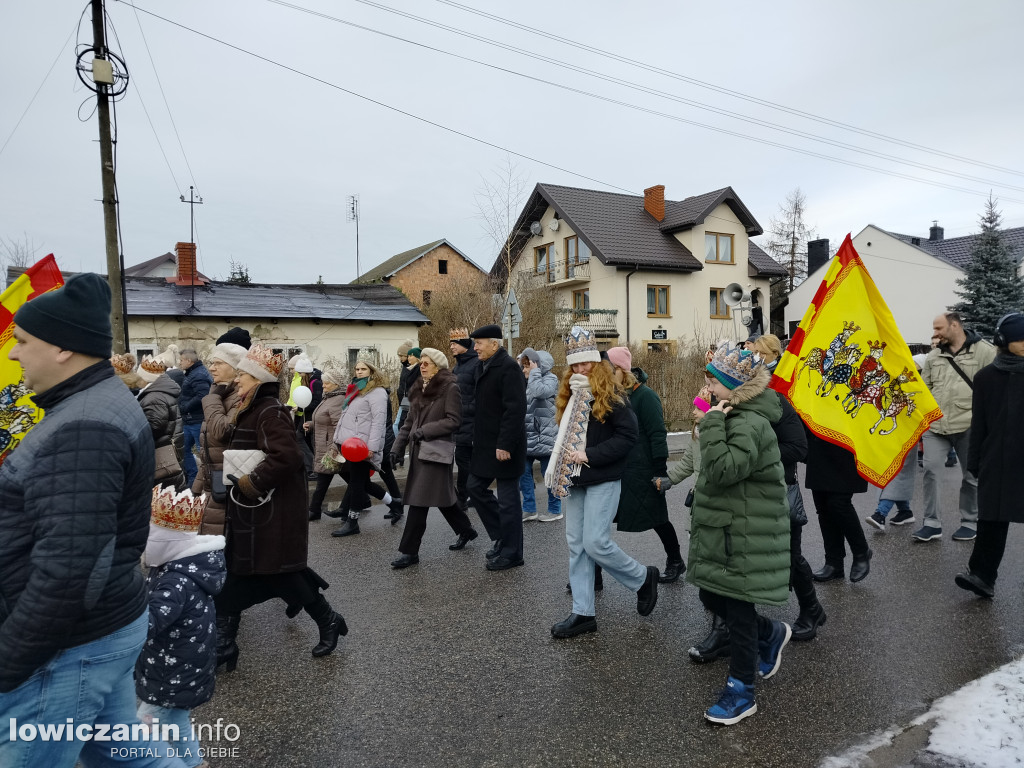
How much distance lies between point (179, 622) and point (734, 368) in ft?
8.94

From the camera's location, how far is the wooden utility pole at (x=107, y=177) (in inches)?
447

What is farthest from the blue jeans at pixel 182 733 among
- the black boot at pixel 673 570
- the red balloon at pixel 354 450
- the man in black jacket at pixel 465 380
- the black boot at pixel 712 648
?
the man in black jacket at pixel 465 380

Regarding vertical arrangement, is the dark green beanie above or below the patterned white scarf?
above

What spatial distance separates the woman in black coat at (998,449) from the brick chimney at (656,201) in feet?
115

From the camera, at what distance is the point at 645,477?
497 centimetres

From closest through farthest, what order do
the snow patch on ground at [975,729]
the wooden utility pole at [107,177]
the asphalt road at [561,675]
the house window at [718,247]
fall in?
the snow patch on ground at [975,729], the asphalt road at [561,675], the wooden utility pole at [107,177], the house window at [718,247]

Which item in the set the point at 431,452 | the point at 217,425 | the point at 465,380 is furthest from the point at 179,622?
the point at 465,380

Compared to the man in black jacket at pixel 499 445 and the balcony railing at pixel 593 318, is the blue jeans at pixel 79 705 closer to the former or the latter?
the man in black jacket at pixel 499 445

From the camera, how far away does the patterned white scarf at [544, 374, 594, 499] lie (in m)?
4.39

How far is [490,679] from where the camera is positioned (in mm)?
3812

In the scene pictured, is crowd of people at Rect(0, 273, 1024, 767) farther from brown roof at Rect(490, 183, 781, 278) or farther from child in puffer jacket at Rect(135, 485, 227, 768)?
brown roof at Rect(490, 183, 781, 278)

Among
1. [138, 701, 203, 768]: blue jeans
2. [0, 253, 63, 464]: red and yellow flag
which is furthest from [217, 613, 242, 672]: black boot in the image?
[0, 253, 63, 464]: red and yellow flag

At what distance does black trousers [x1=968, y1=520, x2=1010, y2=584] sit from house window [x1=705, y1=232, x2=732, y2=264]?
3420 centimetres

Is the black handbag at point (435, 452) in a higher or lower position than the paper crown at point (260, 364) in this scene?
lower
